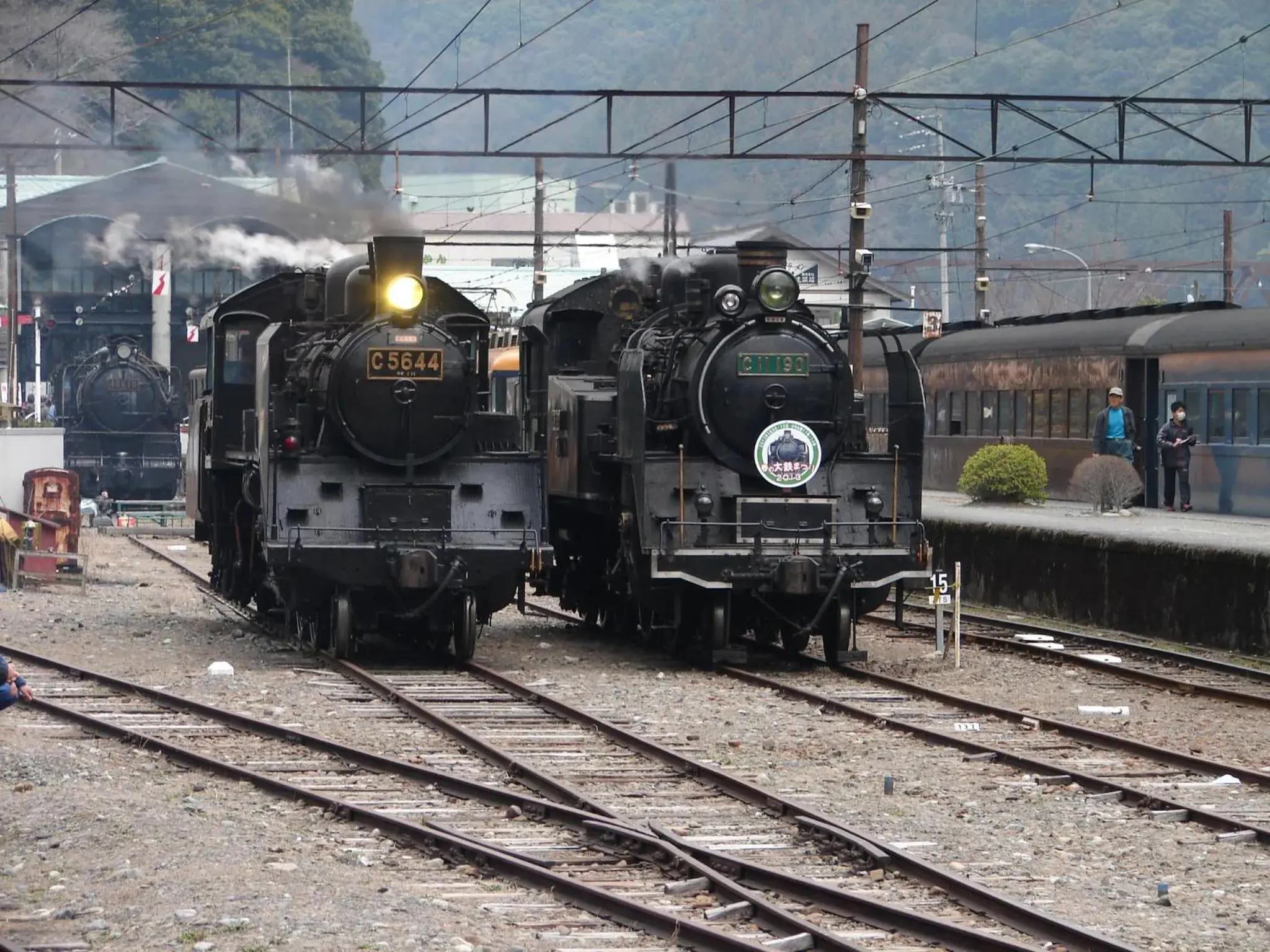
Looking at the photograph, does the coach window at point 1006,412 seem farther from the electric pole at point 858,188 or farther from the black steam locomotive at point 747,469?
the black steam locomotive at point 747,469

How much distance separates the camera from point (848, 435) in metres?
16.0

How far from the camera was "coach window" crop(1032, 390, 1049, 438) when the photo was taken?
2891 centimetres

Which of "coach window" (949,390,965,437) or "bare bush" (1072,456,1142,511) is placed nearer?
"bare bush" (1072,456,1142,511)

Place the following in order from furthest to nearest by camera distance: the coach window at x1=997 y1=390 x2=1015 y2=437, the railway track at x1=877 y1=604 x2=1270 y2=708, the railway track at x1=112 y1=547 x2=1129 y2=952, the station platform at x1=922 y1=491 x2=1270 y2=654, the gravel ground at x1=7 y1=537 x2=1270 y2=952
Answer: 1. the coach window at x1=997 y1=390 x2=1015 y2=437
2. the station platform at x1=922 y1=491 x2=1270 y2=654
3. the railway track at x1=877 y1=604 x2=1270 y2=708
4. the gravel ground at x1=7 y1=537 x2=1270 y2=952
5. the railway track at x1=112 y1=547 x2=1129 y2=952

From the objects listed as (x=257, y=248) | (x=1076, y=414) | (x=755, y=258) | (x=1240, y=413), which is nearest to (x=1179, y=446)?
(x=1240, y=413)

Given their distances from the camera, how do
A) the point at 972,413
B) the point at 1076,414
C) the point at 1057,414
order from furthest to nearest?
the point at 972,413
the point at 1057,414
the point at 1076,414

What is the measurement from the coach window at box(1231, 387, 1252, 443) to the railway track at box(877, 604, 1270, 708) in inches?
249

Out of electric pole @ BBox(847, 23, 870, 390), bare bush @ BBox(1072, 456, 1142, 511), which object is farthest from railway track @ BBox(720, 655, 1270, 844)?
electric pole @ BBox(847, 23, 870, 390)

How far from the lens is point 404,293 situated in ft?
49.8

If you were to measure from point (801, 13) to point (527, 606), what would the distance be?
96.9m

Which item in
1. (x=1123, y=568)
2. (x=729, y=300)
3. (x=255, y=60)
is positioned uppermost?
(x=255, y=60)

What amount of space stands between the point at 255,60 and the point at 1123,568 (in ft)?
217

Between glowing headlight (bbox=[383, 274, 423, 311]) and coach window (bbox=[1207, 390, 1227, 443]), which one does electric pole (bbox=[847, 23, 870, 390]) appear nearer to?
coach window (bbox=[1207, 390, 1227, 443])

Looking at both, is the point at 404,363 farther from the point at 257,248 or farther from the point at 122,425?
the point at 122,425
